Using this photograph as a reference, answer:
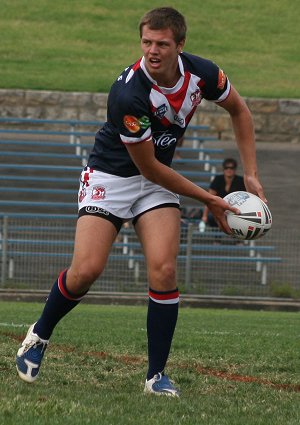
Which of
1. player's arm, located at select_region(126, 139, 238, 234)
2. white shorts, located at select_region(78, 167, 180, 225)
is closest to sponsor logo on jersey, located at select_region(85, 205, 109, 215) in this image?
white shorts, located at select_region(78, 167, 180, 225)

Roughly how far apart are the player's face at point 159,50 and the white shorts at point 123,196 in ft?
2.39

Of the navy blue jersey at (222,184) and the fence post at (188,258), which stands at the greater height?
the navy blue jersey at (222,184)

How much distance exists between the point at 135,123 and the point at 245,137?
104 centimetres

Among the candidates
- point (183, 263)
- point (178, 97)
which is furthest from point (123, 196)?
point (183, 263)

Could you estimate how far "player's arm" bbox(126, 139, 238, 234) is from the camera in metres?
7.10

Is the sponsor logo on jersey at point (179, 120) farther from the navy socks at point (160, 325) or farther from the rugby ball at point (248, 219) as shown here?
the navy socks at point (160, 325)

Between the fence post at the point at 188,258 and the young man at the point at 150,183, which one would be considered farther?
the fence post at the point at 188,258

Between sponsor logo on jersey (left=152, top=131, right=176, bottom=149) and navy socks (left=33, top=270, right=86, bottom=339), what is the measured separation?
99 centimetres

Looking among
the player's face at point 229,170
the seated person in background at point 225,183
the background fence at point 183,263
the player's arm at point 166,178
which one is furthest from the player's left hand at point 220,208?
the player's face at point 229,170

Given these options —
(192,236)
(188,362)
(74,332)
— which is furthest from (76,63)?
(188,362)

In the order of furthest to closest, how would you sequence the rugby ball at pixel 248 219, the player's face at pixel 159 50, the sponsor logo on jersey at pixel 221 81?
the sponsor logo on jersey at pixel 221 81
the rugby ball at pixel 248 219
the player's face at pixel 159 50

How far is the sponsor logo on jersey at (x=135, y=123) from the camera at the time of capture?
7.04 metres

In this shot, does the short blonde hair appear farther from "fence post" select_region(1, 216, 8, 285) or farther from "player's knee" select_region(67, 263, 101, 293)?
"fence post" select_region(1, 216, 8, 285)

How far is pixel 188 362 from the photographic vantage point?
891 centimetres
